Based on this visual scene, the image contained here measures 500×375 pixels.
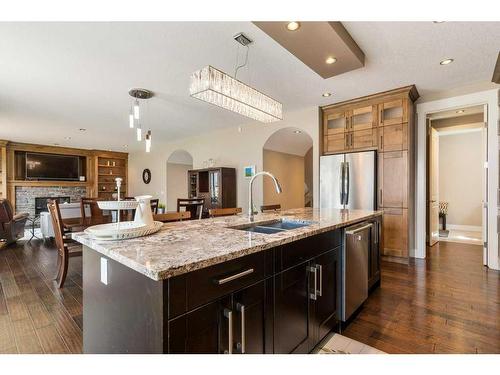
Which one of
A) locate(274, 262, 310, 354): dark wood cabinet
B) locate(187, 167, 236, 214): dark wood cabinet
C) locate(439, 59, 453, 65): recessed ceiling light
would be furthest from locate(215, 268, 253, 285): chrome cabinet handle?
locate(187, 167, 236, 214): dark wood cabinet

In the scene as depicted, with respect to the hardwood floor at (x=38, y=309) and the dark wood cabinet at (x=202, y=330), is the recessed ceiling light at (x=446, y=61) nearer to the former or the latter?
the dark wood cabinet at (x=202, y=330)

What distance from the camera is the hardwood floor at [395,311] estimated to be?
6.02ft

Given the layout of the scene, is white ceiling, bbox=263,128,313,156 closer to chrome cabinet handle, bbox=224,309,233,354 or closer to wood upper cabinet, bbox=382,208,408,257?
wood upper cabinet, bbox=382,208,408,257

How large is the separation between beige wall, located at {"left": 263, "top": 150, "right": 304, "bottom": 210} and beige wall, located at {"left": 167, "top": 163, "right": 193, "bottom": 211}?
376cm

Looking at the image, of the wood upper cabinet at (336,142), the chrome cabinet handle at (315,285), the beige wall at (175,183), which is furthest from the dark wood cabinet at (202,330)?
the beige wall at (175,183)

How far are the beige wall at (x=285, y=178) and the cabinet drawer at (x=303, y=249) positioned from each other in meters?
3.55

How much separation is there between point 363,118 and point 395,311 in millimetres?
3023

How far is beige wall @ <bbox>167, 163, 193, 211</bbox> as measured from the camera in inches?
320

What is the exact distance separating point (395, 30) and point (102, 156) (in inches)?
385

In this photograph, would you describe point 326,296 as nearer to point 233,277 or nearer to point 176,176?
point 233,277

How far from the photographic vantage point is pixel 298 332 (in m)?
1.53

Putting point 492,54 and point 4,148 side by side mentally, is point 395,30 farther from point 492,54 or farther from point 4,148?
point 4,148
